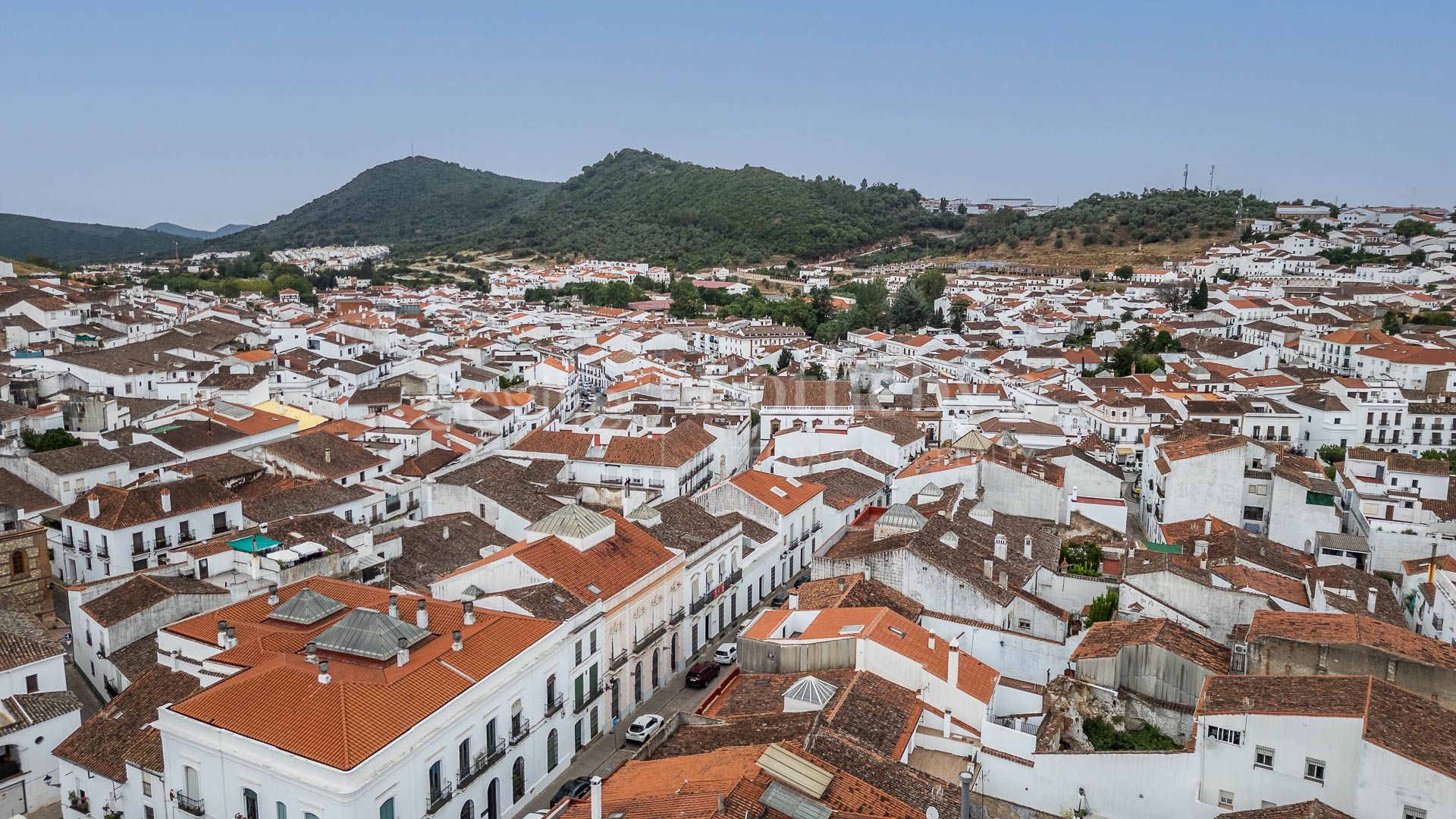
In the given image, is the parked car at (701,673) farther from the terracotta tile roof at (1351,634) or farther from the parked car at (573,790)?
the terracotta tile roof at (1351,634)

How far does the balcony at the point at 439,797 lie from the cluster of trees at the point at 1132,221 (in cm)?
13376

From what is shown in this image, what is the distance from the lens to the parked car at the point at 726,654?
28.3 m

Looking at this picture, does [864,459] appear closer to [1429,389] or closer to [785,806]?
[785,806]

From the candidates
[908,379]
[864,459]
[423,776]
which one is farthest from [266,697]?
[908,379]

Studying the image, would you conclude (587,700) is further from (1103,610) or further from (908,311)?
(908,311)

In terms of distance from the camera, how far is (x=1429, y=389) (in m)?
59.2

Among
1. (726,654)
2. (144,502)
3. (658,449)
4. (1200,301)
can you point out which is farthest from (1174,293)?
(144,502)

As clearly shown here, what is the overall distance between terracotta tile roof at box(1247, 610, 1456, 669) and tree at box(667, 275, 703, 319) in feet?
281

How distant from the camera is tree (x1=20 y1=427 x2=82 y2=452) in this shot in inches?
1590

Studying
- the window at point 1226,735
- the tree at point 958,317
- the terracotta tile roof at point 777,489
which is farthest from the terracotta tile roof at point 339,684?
the tree at point 958,317

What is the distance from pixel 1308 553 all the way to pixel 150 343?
208 ft

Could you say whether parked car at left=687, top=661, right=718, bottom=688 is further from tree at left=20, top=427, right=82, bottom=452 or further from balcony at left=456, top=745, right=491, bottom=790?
tree at left=20, top=427, right=82, bottom=452

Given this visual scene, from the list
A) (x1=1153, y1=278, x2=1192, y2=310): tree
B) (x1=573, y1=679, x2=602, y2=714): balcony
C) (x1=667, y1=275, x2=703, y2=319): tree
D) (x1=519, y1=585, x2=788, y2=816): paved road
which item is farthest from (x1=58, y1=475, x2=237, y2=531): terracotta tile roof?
(x1=1153, y1=278, x2=1192, y2=310): tree

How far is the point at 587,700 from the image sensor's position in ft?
77.2
